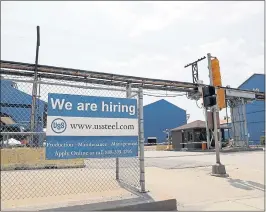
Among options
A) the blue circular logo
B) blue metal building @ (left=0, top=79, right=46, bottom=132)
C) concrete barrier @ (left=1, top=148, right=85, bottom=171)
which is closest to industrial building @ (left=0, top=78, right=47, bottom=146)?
blue metal building @ (left=0, top=79, right=46, bottom=132)

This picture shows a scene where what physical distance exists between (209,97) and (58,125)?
618 centimetres

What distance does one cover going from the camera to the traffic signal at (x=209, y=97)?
→ 33.6 feet

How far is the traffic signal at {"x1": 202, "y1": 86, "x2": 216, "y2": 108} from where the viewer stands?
10.2m

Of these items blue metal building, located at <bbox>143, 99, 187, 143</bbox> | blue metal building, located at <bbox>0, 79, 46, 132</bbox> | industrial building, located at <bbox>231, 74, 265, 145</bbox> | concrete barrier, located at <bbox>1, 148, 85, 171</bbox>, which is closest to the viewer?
blue metal building, located at <bbox>0, 79, 46, 132</bbox>

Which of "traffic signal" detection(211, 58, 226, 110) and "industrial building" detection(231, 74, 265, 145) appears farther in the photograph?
"industrial building" detection(231, 74, 265, 145)

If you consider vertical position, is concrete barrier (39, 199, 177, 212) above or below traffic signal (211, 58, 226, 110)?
below

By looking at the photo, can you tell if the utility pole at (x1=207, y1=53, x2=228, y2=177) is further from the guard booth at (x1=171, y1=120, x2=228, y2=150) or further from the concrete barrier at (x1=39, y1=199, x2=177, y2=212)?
the guard booth at (x1=171, y1=120, x2=228, y2=150)

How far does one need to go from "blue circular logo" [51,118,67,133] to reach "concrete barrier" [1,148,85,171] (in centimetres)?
109

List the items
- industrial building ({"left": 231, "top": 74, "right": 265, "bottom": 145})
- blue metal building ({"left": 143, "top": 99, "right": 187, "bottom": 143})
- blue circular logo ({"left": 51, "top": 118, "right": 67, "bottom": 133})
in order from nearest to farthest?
blue circular logo ({"left": 51, "top": 118, "right": 67, "bottom": 133})
industrial building ({"left": 231, "top": 74, "right": 265, "bottom": 145})
blue metal building ({"left": 143, "top": 99, "right": 187, "bottom": 143})

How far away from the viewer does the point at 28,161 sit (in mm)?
9297

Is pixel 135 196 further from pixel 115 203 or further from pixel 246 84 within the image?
pixel 246 84

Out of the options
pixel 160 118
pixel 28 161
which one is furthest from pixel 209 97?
pixel 160 118

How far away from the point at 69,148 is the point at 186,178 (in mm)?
5306

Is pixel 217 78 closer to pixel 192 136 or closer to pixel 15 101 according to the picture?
pixel 15 101
